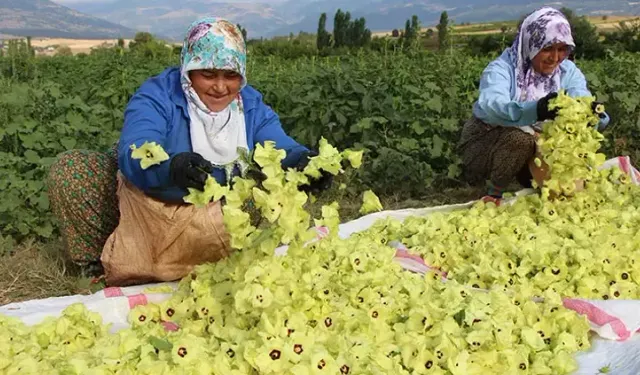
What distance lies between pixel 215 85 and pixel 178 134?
282 millimetres

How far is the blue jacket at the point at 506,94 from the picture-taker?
3678 millimetres

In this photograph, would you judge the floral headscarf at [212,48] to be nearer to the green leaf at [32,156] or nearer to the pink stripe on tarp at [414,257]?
the pink stripe on tarp at [414,257]

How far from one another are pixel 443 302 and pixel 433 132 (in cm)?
305

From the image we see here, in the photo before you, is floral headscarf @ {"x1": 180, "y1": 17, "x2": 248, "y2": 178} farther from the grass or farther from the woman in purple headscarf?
the woman in purple headscarf

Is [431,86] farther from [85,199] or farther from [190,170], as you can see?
[190,170]

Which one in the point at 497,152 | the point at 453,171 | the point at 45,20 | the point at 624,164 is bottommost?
the point at 453,171

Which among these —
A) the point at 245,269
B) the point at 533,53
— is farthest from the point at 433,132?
the point at 245,269

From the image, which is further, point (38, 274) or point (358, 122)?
point (358, 122)

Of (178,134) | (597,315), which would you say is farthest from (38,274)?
(597,315)

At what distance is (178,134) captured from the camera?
118 inches

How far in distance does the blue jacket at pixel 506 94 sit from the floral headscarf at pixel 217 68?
1.49 meters

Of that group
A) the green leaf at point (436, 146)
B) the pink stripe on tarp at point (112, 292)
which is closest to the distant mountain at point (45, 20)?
the green leaf at point (436, 146)

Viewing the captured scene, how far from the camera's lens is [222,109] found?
120 inches

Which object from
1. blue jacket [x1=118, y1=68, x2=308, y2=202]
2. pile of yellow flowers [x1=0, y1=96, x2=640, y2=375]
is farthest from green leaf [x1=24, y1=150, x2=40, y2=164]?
pile of yellow flowers [x1=0, y1=96, x2=640, y2=375]
